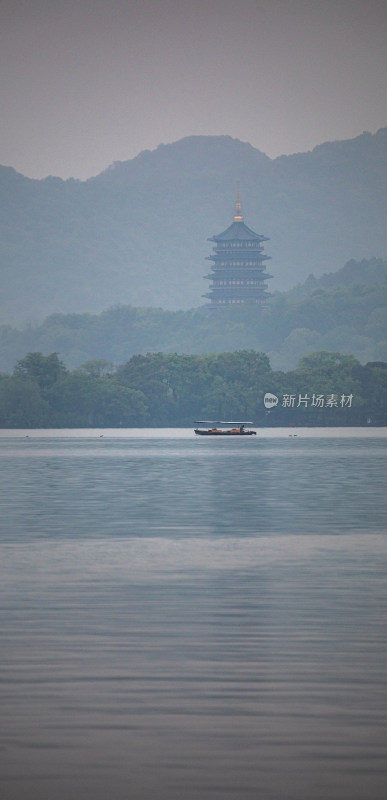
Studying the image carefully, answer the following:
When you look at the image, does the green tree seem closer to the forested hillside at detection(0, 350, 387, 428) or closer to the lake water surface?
the forested hillside at detection(0, 350, 387, 428)

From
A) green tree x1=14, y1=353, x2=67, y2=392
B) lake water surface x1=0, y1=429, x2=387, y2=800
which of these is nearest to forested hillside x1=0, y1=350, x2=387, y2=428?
green tree x1=14, y1=353, x2=67, y2=392

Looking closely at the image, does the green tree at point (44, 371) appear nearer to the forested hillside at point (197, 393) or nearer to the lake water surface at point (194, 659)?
the forested hillside at point (197, 393)

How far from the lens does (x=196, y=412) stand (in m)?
131

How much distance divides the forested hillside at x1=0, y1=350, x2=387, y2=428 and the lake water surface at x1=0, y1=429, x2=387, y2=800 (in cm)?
9303

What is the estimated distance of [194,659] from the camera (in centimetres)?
1157

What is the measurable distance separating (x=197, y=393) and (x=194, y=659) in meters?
117

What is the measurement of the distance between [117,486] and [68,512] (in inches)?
422

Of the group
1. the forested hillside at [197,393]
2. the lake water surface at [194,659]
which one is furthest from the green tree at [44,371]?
the lake water surface at [194,659]

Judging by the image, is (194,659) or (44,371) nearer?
(194,659)

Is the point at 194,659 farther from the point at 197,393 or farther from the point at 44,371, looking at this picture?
the point at 197,393

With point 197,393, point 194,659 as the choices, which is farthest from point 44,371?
point 194,659

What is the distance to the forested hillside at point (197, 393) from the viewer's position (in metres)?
121

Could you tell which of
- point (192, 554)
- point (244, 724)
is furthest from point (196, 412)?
point (244, 724)

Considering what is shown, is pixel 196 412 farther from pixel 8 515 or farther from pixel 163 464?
pixel 8 515
